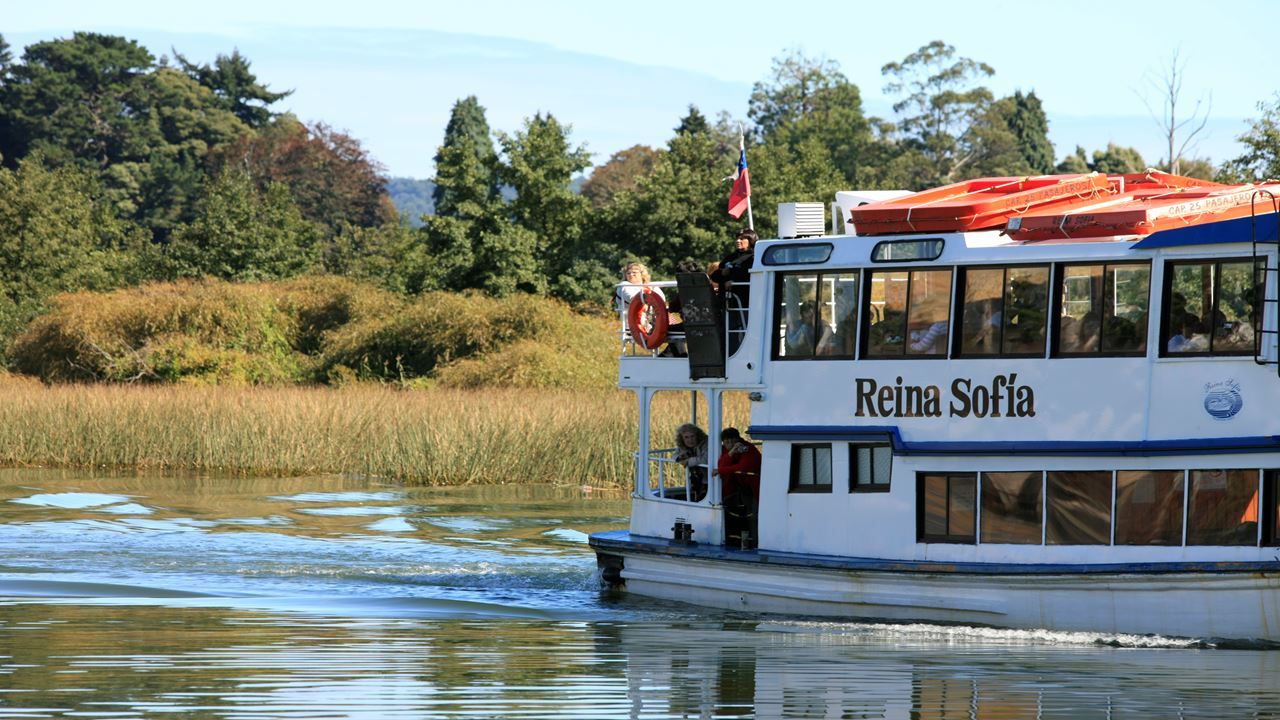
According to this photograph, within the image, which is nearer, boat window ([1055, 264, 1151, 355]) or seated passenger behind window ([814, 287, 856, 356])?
boat window ([1055, 264, 1151, 355])

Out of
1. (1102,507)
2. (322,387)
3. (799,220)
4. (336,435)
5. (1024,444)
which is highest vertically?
(799,220)

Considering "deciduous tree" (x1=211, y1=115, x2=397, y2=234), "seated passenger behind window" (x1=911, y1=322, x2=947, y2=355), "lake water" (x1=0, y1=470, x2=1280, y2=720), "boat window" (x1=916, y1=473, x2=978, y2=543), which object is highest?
"deciduous tree" (x1=211, y1=115, x2=397, y2=234)

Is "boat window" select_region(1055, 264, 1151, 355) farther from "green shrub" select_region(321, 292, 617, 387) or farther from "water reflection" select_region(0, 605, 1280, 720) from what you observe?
"green shrub" select_region(321, 292, 617, 387)

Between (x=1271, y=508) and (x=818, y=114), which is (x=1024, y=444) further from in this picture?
(x=818, y=114)

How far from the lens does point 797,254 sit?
15938 millimetres

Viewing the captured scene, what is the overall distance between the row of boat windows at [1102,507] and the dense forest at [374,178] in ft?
49.4

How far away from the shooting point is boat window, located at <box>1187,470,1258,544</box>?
1405 cm

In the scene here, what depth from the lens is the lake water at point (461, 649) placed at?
479 inches

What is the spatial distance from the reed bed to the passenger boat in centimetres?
1205

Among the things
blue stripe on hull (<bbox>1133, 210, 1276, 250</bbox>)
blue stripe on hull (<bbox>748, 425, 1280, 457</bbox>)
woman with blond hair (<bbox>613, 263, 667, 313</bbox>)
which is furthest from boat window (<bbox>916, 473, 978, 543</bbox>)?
woman with blond hair (<bbox>613, 263, 667, 313</bbox>)

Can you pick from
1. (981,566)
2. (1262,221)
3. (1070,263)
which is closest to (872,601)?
(981,566)

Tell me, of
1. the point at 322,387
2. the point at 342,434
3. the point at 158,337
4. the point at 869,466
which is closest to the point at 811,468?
the point at 869,466

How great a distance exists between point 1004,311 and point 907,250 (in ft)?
3.34

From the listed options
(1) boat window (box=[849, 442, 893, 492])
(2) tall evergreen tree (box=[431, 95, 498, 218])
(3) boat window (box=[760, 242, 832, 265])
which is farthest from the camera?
(2) tall evergreen tree (box=[431, 95, 498, 218])
